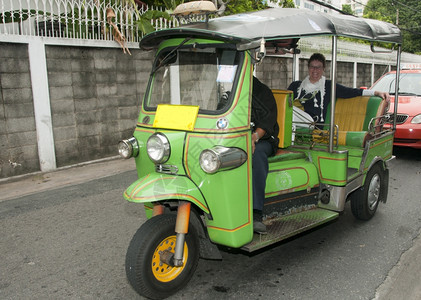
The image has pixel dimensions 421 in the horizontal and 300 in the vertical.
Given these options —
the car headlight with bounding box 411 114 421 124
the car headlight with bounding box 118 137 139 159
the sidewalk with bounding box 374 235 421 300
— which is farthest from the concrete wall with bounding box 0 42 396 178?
the sidewalk with bounding box 374 235 421 300

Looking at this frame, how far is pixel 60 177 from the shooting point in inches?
263

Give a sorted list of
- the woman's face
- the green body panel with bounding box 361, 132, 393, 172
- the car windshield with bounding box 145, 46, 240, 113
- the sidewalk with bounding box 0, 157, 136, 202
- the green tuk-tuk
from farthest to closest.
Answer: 1. the sidewalk with bounding box 0, 157, 136, 202
2. the woman's face
3. the green body panel with bounding box 361, 132, 393, 172
4. the car windshield with bounding box 145, 46, 240, 113
5. the green tuk-tuk

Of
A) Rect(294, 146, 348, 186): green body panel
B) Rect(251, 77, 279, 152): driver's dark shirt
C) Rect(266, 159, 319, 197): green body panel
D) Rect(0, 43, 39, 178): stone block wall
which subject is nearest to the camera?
Rect(251, 77, 279, 152): driver's dark shirt

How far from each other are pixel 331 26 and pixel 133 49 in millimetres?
5201

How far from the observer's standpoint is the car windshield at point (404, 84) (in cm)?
851

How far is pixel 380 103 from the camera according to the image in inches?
205

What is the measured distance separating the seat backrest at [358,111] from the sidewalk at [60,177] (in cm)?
374

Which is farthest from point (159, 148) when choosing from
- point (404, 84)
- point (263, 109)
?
point (404, 84)

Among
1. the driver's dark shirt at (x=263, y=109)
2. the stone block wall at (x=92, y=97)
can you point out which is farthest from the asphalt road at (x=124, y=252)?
the stone block wall at (x=92, y=97)

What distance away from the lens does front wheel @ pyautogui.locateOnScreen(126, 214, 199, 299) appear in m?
2.90

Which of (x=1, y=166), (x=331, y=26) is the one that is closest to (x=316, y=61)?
(x=331, y=26)

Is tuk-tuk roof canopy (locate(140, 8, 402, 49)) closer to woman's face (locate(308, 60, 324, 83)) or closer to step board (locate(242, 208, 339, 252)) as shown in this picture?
woman's face (locate(308, 60, 324, 83))

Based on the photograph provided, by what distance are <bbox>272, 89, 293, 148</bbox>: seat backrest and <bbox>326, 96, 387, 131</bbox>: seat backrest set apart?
4.13 ft

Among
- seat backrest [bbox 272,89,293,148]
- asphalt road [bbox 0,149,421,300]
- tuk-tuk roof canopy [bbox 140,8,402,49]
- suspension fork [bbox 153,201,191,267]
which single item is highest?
tuk-tuk roof canopy [bbox 140,8,402,49]
